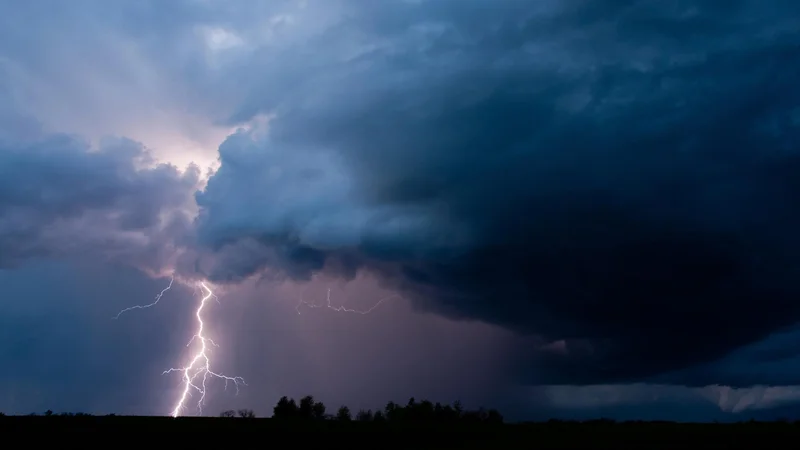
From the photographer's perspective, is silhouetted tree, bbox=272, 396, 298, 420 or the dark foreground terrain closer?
the dark foreground terrain

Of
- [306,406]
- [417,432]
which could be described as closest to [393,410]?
[306,406]

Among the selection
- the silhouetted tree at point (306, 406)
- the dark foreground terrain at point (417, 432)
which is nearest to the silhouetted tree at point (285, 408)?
the silhouetted tree at point (306, 406)

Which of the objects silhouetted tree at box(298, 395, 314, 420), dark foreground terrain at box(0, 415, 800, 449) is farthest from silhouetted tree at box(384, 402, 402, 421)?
dark foreground terrain at box(0, 415, 800, 449)

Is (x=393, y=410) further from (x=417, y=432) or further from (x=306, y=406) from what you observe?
(x=417, y=432)

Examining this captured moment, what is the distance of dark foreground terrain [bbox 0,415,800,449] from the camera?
37.0m

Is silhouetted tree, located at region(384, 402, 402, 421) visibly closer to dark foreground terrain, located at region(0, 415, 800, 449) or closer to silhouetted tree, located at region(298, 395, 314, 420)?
silhouetted tree, located at region(298, 395, 314, 420)

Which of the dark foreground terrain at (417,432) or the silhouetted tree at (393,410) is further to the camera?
the silhouetted tree at (393,410)

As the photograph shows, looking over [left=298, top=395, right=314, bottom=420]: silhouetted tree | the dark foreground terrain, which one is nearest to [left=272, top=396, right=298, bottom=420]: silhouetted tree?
[left=298, top=395, right=314, bottom=420]: silhouetted tree

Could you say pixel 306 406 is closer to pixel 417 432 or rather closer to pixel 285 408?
pixel 285 408

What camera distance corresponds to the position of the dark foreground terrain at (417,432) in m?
37.0

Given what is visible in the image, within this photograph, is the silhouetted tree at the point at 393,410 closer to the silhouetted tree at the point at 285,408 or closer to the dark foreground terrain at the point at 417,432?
the silhouetted tree at the point at 285,408

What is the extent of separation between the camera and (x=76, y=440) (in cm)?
3662

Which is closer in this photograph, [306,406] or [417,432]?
[417,432]

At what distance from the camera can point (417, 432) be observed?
144 ft
